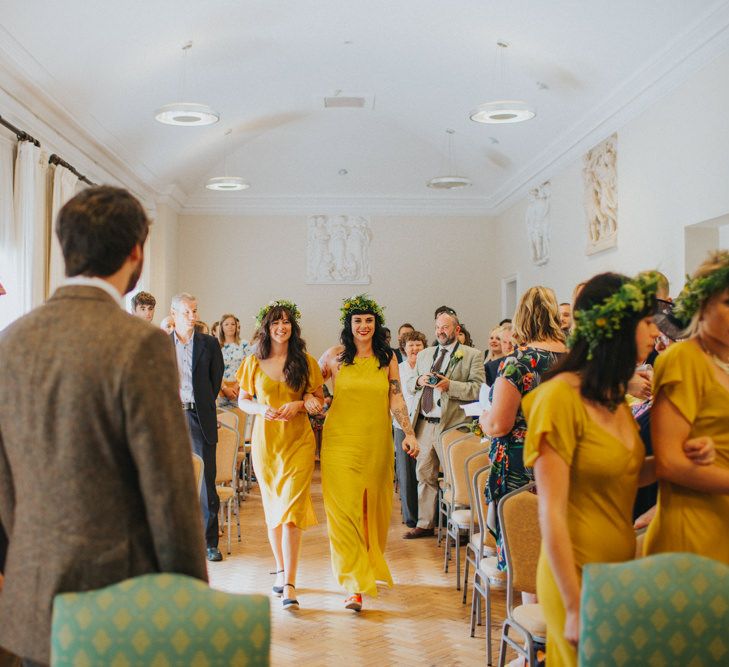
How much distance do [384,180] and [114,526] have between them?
514 inches

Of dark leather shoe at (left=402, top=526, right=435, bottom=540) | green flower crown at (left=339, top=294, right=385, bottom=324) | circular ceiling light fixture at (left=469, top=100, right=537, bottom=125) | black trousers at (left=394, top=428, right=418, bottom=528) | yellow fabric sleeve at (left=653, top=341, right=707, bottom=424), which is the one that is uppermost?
circular ceiling light fixture at (left=469, top=100, right=537, bottom=125)

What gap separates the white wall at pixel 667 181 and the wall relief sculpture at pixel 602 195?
114 mm

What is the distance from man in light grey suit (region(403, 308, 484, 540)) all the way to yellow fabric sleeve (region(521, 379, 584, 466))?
4830 millimetres

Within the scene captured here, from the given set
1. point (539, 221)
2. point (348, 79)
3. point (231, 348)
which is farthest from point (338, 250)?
point (231, 348)

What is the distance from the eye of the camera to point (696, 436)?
8.36ft

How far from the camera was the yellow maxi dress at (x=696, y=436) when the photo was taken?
250 centimetres

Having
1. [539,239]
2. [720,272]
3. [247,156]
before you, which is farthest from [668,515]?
[247,156]

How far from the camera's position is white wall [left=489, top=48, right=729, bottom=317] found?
6559 mm

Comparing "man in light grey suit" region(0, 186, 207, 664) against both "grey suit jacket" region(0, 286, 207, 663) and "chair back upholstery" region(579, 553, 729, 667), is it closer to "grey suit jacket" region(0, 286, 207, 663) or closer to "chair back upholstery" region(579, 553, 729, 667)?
"grey suit jacket" region(0, 286, 207, 663)

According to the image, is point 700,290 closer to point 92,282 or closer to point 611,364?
point 611,364

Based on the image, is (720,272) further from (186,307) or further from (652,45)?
(652,45)

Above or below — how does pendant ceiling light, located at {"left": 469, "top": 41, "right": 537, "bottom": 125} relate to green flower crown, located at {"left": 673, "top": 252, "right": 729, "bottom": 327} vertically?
above

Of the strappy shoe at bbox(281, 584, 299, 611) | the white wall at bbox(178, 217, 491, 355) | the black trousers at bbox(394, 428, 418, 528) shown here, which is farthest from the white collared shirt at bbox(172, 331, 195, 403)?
the white wall at bbox(178, 217, 491, 355)

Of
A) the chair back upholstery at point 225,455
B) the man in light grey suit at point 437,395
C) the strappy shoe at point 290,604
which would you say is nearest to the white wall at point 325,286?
the man in light grey suit at point 437,395
